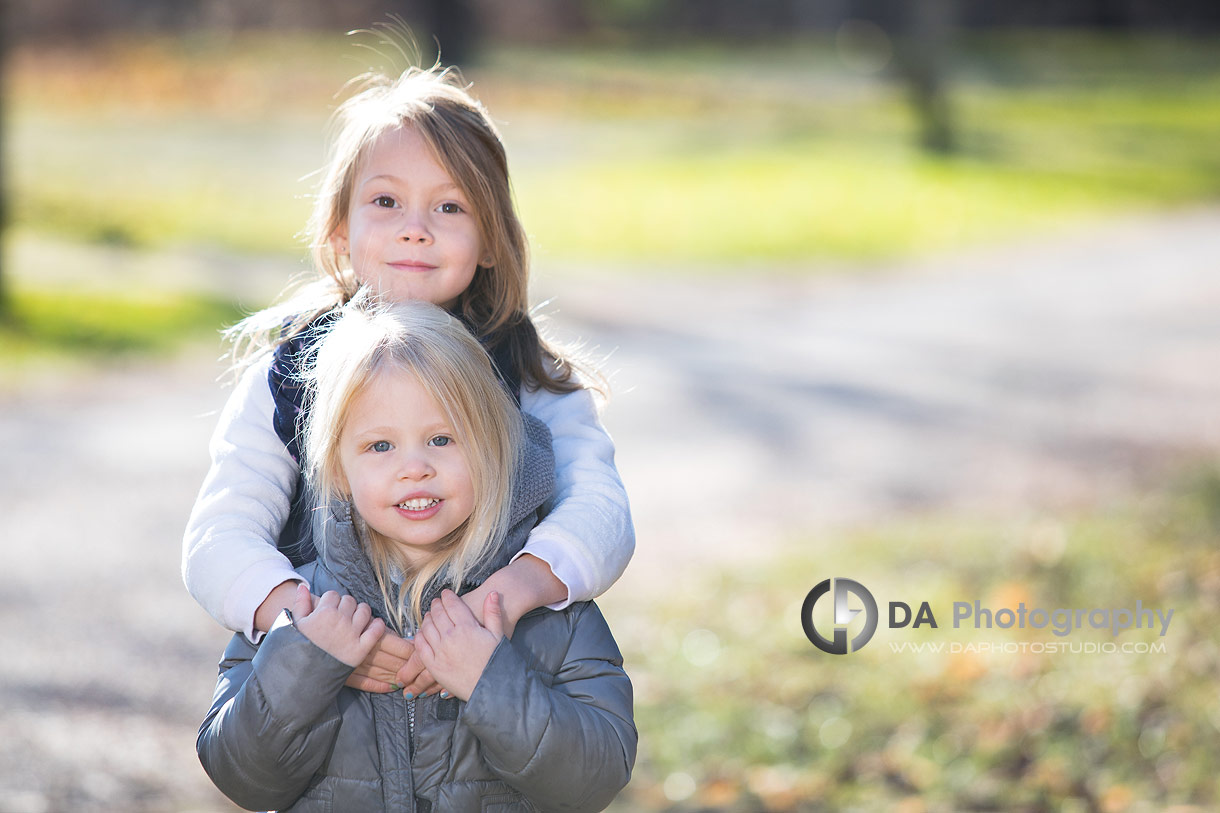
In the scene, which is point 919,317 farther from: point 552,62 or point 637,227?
point 552,62

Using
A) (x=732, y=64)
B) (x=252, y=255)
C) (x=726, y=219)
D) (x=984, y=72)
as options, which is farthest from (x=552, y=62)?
(x=252, y=255)

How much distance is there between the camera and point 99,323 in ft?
30.4

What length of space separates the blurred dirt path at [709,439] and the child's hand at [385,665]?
227 centimetres

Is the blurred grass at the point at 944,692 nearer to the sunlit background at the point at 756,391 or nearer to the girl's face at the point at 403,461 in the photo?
the sunlit background at the point at 756,391

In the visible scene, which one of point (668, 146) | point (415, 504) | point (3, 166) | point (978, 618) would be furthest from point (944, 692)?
point (668, 146)

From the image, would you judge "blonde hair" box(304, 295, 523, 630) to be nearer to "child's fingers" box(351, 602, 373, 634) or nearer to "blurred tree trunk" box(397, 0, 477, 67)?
"child's fingers" box(351, 602, 373, 634)

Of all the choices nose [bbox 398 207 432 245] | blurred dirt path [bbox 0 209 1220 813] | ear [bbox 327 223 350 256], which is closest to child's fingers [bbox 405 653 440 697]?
nose [bbox 398 207 432 245]

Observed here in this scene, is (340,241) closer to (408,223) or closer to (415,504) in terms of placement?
(408,223)

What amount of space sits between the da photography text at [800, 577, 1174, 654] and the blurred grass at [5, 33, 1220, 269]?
8.26 meters

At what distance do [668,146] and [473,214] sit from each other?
700 inches

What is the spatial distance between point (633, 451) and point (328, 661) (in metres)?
5.55

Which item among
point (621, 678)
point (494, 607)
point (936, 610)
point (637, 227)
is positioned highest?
point (494, 607)

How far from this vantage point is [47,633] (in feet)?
16.1
